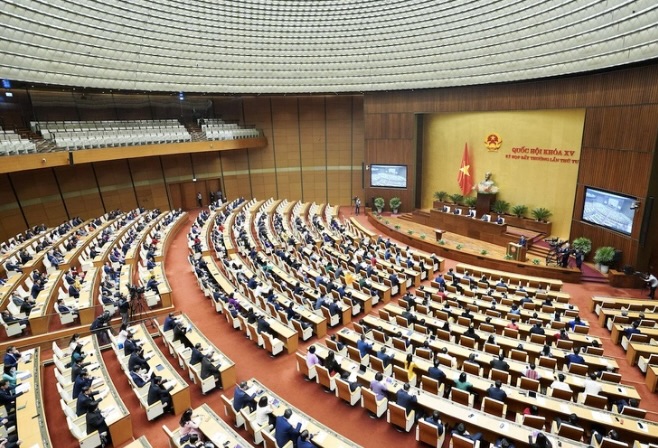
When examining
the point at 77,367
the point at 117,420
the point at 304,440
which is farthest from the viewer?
the point at 77,367

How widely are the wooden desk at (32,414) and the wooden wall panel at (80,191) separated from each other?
15678mm

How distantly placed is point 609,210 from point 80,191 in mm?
25610

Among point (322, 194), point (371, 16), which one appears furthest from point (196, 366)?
point (322, 194)

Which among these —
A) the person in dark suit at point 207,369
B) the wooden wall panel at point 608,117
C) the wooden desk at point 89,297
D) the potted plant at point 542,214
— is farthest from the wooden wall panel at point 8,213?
the potted plant at point 542,214

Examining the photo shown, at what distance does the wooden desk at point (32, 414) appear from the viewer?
6.43 metres

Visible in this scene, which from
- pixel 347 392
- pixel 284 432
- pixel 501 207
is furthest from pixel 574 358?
pixel 501 207

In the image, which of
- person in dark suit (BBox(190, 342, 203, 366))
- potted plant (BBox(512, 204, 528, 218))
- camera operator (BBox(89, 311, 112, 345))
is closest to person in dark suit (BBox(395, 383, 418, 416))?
person in dark suit (BBox(190, 342, 203, 366))

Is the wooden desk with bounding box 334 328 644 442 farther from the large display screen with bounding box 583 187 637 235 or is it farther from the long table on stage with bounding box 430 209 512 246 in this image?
the long table on stage with bounding box 430 209 512 246

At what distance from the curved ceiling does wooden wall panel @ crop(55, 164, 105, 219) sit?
18.1 feet

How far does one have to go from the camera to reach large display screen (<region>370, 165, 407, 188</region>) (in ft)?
81.5

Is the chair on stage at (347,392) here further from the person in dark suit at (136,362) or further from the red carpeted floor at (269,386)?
the person in dark suit at (136,362)

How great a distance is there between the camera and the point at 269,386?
28.3ft

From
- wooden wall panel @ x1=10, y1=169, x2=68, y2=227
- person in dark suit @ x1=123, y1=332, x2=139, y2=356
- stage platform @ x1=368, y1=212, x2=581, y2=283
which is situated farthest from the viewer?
wooden wall panel @ x1=10, y1=169, x2=68, y2=227

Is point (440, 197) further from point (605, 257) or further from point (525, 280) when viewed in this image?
point (525, 280)
